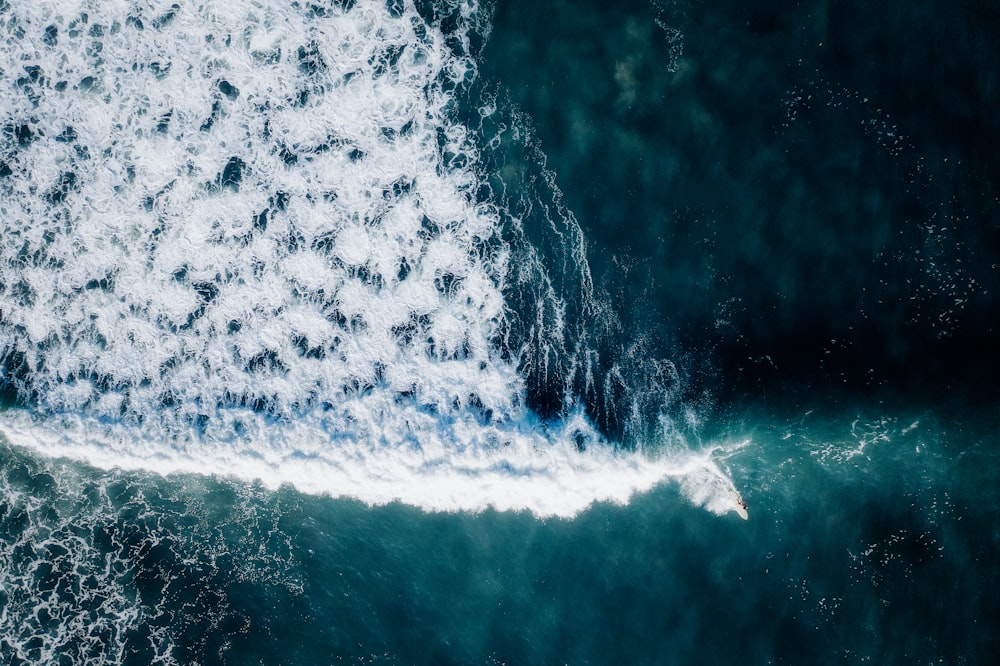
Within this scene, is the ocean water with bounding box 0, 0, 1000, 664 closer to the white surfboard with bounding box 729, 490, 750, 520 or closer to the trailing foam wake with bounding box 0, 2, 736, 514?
the trailing foam wake with bounding box 0, 2, 736, 514

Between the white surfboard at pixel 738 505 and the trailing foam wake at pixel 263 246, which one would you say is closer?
the white surfboard at pixel 738 505

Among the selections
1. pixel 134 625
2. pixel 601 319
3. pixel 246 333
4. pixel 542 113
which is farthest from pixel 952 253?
pixel 134 625

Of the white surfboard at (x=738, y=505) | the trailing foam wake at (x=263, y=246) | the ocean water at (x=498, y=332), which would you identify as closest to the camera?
the white surfboard at (x=738, y=505)

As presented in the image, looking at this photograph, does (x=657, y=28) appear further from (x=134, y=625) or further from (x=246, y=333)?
(x=134, y=625)

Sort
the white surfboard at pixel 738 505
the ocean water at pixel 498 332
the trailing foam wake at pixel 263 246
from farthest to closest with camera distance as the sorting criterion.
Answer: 1. the trailing foam wake at pixel 263 246
2. the ocean water at pixel 498 332
3. the white surfboard at pixel 738 505

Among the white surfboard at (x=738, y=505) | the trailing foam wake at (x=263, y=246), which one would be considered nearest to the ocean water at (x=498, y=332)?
the trailing foam wake at (x=263, y=246)

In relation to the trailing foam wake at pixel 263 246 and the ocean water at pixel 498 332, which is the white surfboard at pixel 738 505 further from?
the trailing foam wake at pixel 263 246
